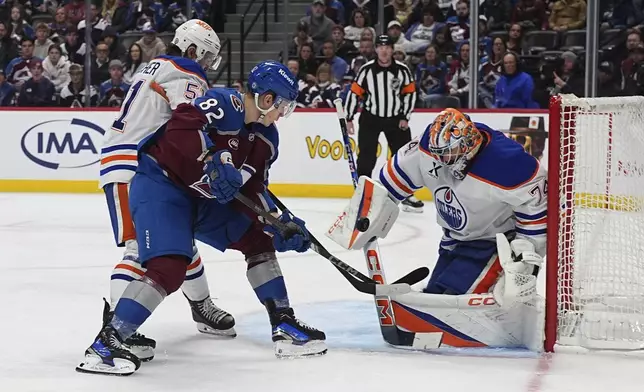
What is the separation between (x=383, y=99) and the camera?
773cm

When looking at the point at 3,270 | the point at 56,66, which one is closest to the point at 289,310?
the point at 3,270

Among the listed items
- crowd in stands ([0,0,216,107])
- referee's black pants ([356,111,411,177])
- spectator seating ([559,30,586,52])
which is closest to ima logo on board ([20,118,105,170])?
crowd in stands ([0,0,216,107])

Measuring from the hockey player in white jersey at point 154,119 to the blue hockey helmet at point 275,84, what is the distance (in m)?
0.32

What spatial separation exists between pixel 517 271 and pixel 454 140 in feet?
1.42

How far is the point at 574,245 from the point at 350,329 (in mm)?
815

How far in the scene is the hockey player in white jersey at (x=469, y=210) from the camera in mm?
3264

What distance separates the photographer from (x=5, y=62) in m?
9.91

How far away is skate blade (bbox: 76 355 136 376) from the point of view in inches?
114

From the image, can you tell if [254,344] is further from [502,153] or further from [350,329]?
[502,153]

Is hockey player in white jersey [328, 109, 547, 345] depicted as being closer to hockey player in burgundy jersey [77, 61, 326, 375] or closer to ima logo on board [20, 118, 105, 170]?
hockey player in burgundy jersey [77, 61, 326, 375]

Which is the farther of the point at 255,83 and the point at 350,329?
→ the point at 350,329

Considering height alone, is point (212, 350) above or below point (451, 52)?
below

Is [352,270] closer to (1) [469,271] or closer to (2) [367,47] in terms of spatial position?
(1) [469,271]

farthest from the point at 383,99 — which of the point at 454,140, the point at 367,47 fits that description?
the point at 454,140
